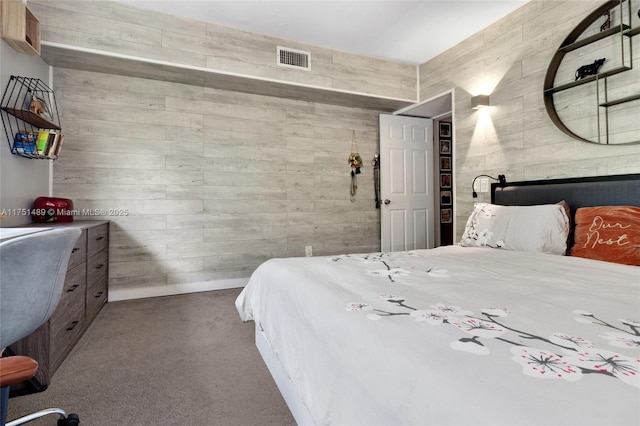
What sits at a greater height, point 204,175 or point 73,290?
point 204,175

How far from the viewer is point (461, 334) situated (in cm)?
85

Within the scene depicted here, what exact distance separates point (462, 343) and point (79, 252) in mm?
2514

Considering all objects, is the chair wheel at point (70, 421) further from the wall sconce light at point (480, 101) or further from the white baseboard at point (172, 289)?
the wall sconce light at point (480, 101)

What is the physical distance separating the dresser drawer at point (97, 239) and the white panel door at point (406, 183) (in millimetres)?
3133

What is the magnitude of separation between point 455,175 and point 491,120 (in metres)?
0.68

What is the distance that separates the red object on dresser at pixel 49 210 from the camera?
2.67 m

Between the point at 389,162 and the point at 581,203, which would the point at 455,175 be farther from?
the point at 581,203

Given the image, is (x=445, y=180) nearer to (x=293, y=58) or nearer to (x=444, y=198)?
(x=444, y=198)

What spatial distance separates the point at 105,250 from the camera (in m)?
3.16

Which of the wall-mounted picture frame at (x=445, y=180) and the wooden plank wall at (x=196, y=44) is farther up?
the wooden plank wall at (x=196, y=44)

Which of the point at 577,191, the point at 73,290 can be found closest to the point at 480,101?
the point at 577,191

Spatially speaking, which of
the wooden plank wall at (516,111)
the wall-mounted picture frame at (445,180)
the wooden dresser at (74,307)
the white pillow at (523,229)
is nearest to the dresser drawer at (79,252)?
the wooden dresser at (74,307)

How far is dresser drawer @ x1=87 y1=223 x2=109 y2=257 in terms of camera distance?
2.55 m

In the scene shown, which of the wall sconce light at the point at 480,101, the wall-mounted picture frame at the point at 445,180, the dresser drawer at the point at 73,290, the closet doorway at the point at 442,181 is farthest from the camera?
the wall-mounted picture frame at the point at 445,180
